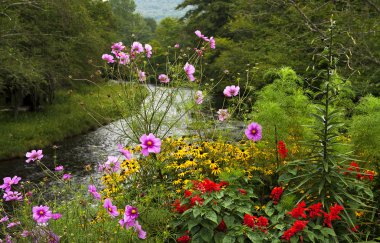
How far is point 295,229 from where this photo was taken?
107 inches

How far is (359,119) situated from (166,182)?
81.5 inches

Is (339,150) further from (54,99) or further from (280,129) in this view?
(54,99)

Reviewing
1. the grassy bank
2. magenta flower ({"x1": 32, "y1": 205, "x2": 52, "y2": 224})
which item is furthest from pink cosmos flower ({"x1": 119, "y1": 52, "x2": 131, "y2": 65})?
the grassy bank

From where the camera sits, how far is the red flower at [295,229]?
2697 millimetres

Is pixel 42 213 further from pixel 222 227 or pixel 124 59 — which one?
pixel 124 59

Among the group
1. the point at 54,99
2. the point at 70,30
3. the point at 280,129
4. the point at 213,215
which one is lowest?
the point at 54,99

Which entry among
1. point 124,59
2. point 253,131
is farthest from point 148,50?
point 253,131

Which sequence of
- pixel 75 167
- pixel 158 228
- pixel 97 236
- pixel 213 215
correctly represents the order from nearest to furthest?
pixel 213 215 < pixel 97 236 < pixel 158 228 < pixel 75 167

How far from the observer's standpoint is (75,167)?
11430 mm

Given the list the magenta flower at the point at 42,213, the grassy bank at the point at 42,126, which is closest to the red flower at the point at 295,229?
the magenta flower at the point at 42,213

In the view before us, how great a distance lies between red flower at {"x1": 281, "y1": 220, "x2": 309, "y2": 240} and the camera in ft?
8.85

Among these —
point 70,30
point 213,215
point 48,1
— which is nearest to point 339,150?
point 213,215

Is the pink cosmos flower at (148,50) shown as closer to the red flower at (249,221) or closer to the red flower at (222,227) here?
the red flower at (222,227)

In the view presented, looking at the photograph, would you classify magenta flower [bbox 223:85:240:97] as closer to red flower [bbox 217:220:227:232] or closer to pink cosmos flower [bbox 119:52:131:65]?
pink cosmos flower [bbox 119:52:131:65]
